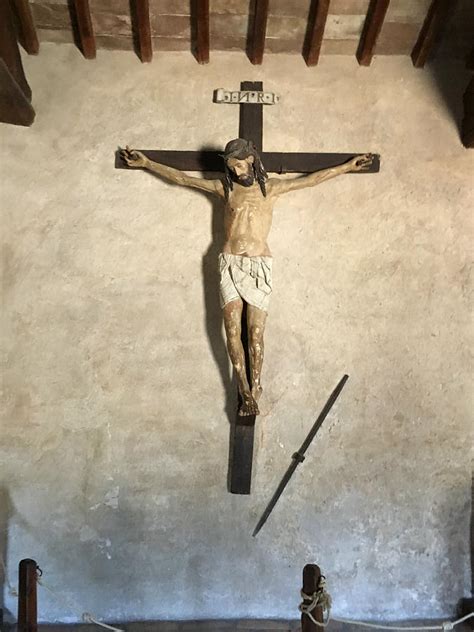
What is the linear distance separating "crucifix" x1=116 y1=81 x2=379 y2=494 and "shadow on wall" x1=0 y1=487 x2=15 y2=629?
1134 millimetres

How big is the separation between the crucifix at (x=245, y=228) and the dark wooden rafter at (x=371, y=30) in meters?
0.64

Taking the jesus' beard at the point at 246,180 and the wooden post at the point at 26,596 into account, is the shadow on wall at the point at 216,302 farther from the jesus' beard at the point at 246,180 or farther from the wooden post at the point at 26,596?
the wooden post at the point at 26,596

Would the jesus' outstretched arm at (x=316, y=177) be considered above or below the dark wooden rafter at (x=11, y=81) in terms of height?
below

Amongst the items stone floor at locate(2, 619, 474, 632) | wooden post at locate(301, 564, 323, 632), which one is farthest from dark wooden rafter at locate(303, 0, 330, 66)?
stone floor at locate(2, 619, 474, 632)

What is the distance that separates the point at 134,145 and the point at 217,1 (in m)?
0.89

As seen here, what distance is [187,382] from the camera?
3.34 metres

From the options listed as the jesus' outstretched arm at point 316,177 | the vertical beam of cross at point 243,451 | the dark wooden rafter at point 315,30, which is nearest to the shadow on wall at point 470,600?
the vertical beam of cross at point 243,451

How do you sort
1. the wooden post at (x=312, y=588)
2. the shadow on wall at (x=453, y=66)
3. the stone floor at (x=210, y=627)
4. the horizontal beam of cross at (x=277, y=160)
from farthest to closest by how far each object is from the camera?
the shadow on wall at (x=453, y=66)
the horizontal beam of cross at (x=277, y=160)
the stone floor at (x=210, y=627)
the wooden post at (x=312, y=588)

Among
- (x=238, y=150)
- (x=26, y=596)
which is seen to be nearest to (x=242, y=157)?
(x=238, y=150)

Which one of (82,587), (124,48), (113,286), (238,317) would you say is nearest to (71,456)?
(82,587)

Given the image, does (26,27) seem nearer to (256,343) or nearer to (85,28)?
(85,28)

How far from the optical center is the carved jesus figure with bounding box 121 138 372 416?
10.3ft

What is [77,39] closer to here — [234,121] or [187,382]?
[234,121]

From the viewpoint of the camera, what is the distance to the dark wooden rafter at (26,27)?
340 centimetres
